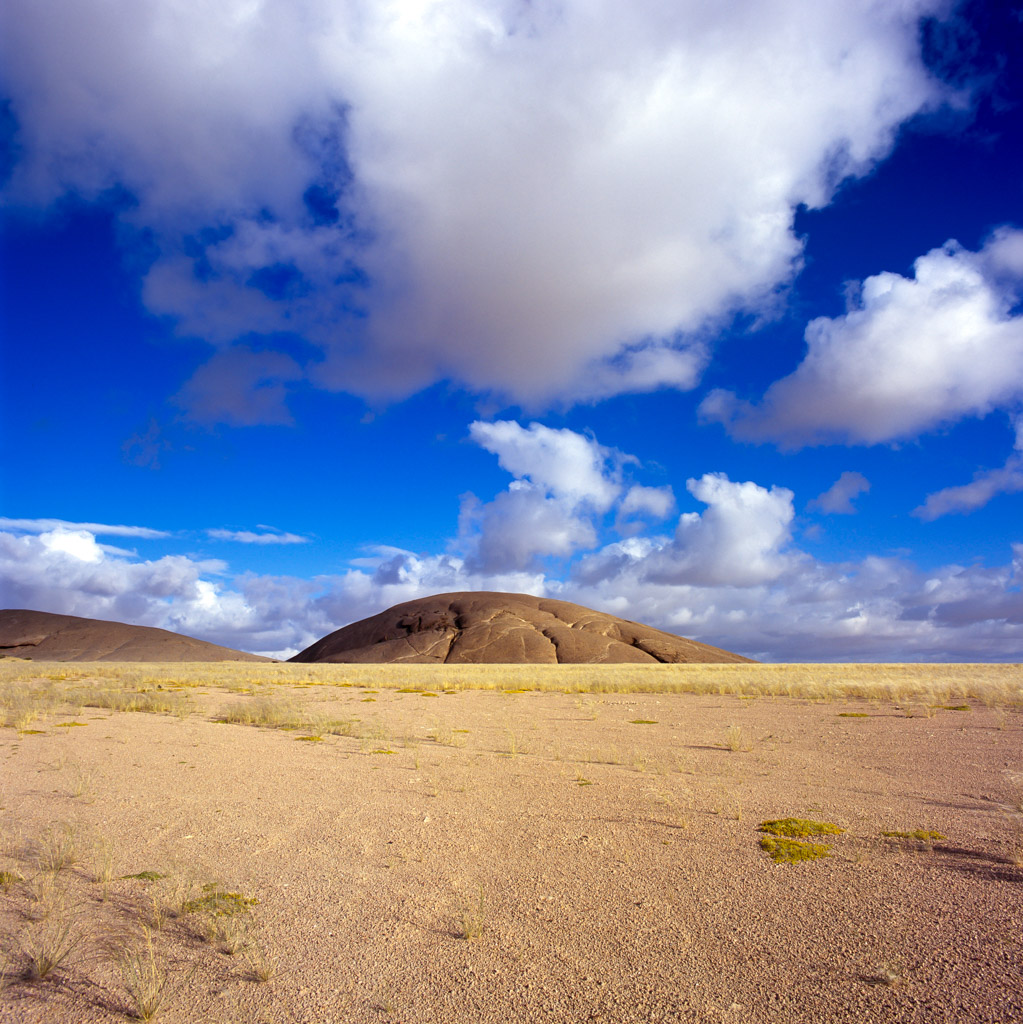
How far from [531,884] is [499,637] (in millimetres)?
102990

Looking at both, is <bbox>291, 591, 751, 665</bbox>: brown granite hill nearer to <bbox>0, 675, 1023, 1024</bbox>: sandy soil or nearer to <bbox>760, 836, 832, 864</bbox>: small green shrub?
<bbox>0, 675, 1023, 1024</bbox>: sandy soil

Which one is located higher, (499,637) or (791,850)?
(499,637)

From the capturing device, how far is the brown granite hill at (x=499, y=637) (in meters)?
103

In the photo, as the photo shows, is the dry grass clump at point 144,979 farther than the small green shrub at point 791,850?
No

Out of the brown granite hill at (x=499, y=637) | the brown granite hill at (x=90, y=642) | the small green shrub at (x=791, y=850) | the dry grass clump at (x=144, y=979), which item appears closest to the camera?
the dry grass clump at (x=144, y=979)

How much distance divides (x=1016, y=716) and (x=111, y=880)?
20.8 m

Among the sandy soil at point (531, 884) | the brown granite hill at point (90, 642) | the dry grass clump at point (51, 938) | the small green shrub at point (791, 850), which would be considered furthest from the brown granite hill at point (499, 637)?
the dry grass clump at point (51, 938)

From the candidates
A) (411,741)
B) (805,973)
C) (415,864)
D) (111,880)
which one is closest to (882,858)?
(805,973)

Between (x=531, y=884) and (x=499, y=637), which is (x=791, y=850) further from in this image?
(x=499, y=637)

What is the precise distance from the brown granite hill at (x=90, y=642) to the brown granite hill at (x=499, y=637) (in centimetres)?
2318

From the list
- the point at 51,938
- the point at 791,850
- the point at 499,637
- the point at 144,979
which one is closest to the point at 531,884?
the point at 791,850

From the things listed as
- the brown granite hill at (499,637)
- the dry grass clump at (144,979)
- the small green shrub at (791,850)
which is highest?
the brown granite hill at (499,637)

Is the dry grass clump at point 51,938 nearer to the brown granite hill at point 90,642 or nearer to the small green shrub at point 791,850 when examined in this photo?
the small green shrub at point 791,850

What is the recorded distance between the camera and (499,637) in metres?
108
